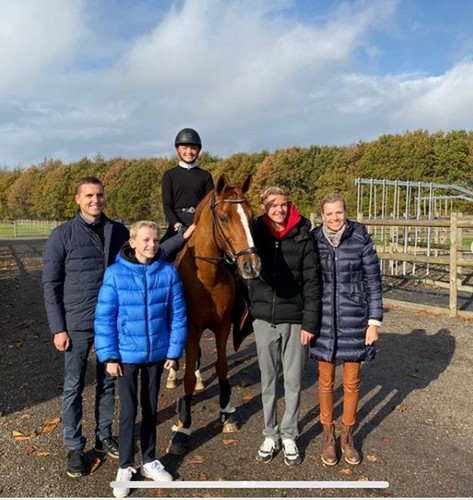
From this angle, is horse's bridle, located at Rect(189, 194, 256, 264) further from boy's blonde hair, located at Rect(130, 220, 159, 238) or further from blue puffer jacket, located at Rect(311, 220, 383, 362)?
blue puffer jacket, located at Rect(311, 220, 383, 362)

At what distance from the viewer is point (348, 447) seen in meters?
3.74

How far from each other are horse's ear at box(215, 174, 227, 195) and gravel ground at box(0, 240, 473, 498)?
7.45 feet

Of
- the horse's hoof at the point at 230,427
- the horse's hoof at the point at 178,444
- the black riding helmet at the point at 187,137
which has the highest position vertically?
the black riding helmet at the point at 187,137

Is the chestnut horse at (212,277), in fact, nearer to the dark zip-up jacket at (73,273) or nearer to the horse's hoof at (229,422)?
the horse's hoof at (229,422)

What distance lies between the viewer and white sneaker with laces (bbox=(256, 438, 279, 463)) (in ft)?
12.1

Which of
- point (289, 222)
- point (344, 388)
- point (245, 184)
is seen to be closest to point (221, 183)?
point (245, 184)

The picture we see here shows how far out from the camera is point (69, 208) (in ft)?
188

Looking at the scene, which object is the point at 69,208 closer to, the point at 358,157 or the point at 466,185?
the point at 358,157

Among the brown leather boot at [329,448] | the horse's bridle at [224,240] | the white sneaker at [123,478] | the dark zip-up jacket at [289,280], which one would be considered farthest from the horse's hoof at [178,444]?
the horse's bridle at [224,240]

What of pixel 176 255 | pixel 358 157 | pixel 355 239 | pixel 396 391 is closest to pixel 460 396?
pixel 396 391

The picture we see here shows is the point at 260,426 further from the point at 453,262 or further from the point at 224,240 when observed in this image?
the point at 453,262

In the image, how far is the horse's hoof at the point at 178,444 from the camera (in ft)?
12.6

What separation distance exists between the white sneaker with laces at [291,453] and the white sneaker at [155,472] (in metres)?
0.93

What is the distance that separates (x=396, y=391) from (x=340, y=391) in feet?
2.16
